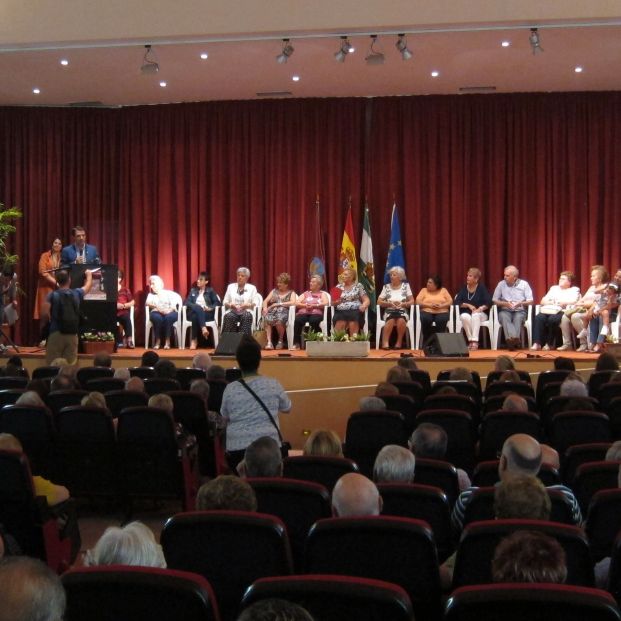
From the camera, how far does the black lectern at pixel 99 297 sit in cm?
1170

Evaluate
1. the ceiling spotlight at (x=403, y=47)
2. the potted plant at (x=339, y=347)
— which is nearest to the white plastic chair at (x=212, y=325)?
the potted plant at (x=339, y=347)

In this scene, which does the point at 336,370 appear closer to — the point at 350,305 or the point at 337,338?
the point at 337,338

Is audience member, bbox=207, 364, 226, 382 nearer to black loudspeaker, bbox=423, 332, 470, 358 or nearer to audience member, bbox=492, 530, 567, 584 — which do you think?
black loudspeaker, bbox=423, 332, 470, 358

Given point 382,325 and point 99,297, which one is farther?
point 382,325

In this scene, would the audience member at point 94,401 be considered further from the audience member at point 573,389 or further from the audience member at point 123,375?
the audience member at point 573,389

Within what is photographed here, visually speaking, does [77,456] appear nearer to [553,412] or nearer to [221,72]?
[553,412]

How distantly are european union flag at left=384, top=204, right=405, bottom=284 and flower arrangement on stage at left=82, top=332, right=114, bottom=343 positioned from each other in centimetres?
428

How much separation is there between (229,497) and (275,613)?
4.63ft

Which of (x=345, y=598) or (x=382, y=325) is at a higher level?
(x=382, y=325)

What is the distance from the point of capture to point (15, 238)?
48.9 feet

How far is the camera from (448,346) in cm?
1056

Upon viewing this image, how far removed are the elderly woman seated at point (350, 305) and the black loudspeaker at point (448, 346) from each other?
Answer: 5.48 feet

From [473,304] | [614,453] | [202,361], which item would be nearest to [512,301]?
[473,304]

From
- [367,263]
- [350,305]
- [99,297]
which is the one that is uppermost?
[367,263]
